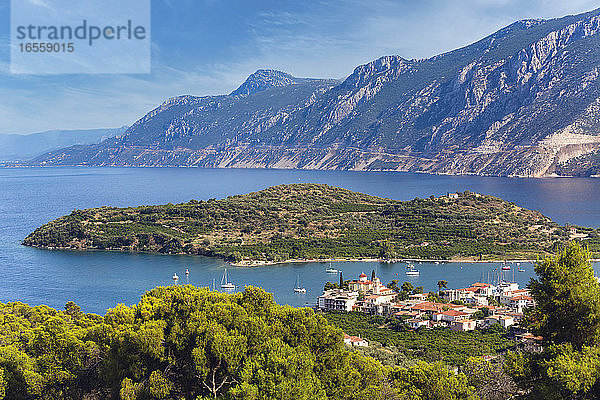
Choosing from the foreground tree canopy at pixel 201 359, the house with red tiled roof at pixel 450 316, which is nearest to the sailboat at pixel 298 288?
the house with red tiled roof at pixel 450 316

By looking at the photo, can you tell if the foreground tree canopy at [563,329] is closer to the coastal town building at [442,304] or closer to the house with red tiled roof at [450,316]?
the coastal town building at [442,304]

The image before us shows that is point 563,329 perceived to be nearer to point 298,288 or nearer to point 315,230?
point 298,288

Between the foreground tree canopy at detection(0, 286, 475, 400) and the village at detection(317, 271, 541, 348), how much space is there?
812 inches

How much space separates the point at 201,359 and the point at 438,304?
2737 centimetres

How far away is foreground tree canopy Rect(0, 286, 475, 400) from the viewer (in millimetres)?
11578

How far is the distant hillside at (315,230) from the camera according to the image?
188ft

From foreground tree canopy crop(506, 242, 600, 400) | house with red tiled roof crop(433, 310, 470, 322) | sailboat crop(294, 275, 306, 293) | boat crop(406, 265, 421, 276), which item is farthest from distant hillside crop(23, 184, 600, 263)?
foreground tree canopy crop(506, 242, 600, 400)

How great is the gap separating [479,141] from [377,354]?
186 metres

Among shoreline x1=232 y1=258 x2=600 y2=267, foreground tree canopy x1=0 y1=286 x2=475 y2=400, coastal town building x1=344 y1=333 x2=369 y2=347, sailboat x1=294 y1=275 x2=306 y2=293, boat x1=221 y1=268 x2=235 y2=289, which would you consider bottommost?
coastal town building x1=344 y1=333 x2=369 y2=347

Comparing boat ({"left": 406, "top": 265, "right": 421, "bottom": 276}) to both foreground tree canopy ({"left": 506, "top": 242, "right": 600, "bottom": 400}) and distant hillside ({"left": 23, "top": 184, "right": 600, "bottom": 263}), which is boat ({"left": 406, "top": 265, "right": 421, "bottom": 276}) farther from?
foreground tree canopy ({"left": 506, "top": 242, "right": 600, "bottom": 400})

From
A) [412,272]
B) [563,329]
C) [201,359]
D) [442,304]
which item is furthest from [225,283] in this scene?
[563,329]

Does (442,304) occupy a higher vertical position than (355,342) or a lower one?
higher

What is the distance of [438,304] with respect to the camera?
36406 mm

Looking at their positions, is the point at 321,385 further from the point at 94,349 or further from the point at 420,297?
the point at 420,297
